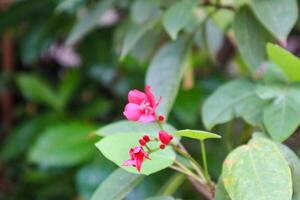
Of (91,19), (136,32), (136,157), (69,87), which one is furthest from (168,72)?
(69,87)

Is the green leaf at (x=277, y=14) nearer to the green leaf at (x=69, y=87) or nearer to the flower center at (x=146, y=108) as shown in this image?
the flower center at (x=146, y=108)

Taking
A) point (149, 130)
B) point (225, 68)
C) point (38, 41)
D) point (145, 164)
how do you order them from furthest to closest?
point (225, 68)
point (38, 41)
point (149, 130)
point (145, 164)

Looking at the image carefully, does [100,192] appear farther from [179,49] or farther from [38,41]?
[38,41]

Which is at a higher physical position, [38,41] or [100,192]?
[38,41]

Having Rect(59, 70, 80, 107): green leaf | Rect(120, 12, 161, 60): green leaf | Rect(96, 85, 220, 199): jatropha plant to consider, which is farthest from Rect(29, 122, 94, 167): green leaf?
Rect(96, 85, 220, 199): jatropha plant

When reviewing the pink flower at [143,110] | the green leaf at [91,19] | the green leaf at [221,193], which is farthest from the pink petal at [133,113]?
the green leaf at [91,19]

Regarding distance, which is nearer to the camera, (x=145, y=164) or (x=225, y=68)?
(x=145, y=164)

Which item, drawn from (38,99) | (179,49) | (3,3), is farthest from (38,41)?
(179,49)
